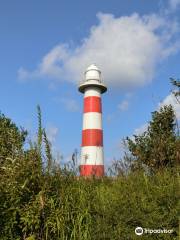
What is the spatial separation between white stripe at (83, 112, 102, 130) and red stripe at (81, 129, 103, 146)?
0.59ft

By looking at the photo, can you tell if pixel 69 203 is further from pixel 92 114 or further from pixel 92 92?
pixel 92 92

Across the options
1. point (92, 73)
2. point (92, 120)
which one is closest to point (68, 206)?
point (92, 120)

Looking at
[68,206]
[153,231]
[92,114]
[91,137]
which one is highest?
[92,114]

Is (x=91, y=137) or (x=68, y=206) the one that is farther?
(x=91, y=137)

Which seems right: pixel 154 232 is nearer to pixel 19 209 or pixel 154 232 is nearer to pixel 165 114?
pixel 19 209

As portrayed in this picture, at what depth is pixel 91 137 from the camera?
66.1ft

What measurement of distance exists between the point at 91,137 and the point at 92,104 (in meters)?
1.81

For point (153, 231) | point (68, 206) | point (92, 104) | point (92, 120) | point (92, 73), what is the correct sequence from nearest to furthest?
point (153, 231), point (68, 206), point (92, 120), point (92, 104), point (92, 73)

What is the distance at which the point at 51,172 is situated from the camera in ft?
19.4

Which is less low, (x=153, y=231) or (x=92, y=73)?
(x=92, y=73)

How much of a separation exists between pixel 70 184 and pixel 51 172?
382 millimetres

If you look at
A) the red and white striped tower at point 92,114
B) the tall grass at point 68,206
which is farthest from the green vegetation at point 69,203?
the red and white striped tower at point 92,114

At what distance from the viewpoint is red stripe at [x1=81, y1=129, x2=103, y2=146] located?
19602mm

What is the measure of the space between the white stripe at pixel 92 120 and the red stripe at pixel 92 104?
8.0 inches
